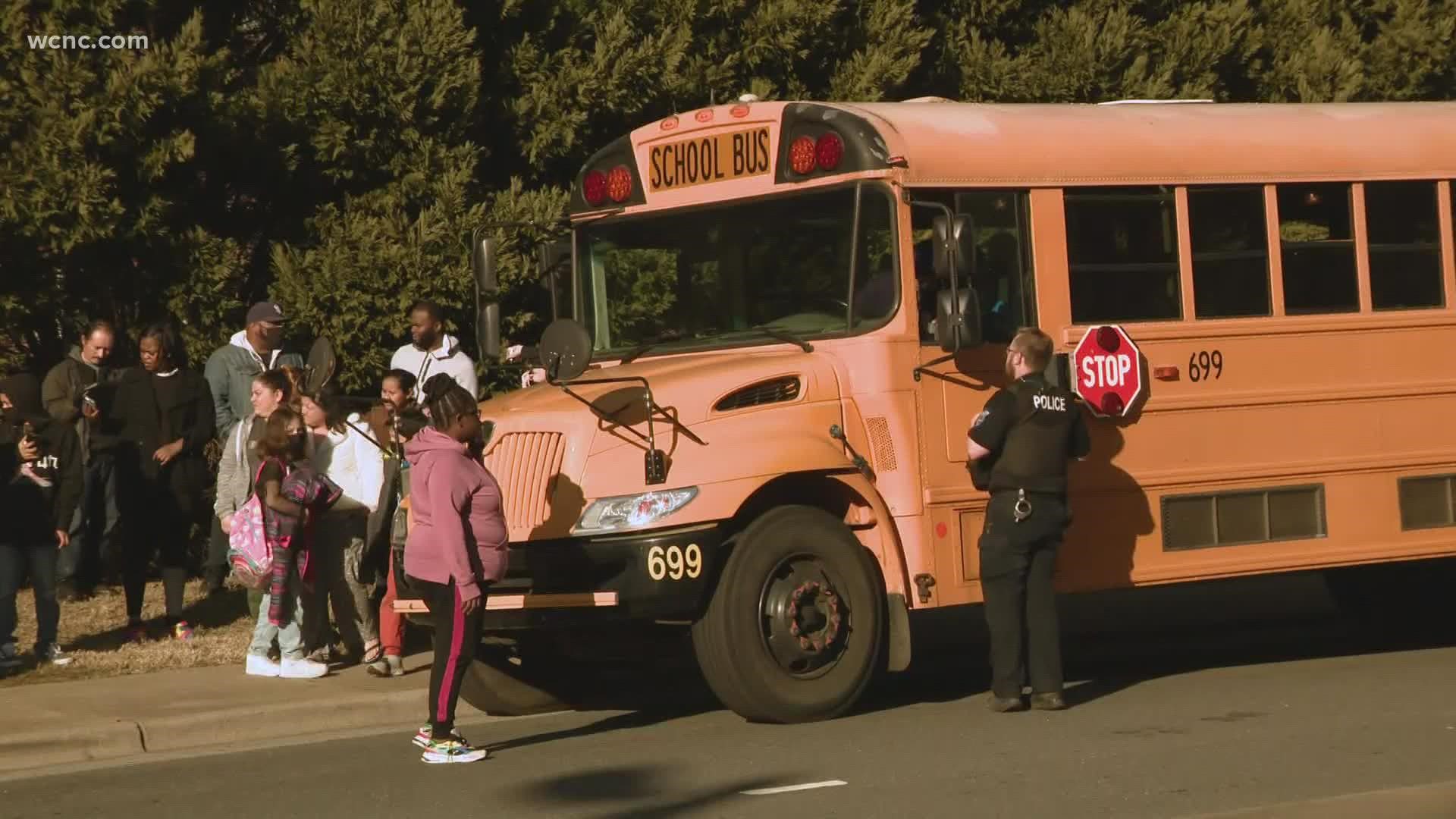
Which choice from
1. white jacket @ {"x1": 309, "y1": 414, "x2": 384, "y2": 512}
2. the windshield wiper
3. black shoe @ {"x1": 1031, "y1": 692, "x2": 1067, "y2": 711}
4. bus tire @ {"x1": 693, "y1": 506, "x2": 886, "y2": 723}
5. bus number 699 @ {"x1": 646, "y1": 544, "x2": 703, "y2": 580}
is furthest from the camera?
white jacket @ {"x1": 309, "y1": 414, "x2": 384, "y2": 512}

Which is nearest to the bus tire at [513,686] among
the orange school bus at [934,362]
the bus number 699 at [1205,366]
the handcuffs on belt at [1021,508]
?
the orange school bus at [934,362]

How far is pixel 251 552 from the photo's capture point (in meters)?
11.5

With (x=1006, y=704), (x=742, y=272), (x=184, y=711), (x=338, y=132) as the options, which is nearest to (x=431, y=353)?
(x=338, y=132)

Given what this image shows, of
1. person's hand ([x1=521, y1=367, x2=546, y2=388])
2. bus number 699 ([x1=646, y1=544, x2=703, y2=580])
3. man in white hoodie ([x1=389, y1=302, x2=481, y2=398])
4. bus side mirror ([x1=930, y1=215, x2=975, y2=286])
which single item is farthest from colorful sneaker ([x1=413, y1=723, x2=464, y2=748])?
man in white hoodie ([x1=389, y1=302, x2=481, y2=398])

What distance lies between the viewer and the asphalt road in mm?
7918

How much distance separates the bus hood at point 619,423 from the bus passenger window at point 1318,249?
2.63 metres

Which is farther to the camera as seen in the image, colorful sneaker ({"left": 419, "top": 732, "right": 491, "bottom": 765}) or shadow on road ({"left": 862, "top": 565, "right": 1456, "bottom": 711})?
shadow on road ({"left": 862, "top": 565, "right": 1456, "bottom": 711})

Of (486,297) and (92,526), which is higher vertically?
(486,297)

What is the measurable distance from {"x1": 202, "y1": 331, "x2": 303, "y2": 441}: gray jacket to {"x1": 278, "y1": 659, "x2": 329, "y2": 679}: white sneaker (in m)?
1.81

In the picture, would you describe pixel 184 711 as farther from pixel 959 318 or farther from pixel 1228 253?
pixel 1228 253

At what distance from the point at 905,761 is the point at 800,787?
0.68 m

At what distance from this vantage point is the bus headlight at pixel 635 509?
9406mm

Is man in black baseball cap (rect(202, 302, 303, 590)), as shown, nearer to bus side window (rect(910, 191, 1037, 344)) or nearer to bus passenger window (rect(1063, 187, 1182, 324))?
bus side window (rect(910, 191, 1037, 344))

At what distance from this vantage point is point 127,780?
29.9 ft
